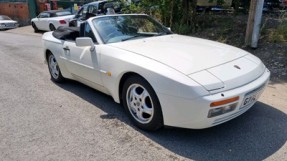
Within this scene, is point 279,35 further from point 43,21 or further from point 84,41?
point 43,21

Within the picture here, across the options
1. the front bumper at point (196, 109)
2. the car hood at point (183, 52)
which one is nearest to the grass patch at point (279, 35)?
the car hood at point (183, 52)

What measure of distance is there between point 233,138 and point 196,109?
0.78m

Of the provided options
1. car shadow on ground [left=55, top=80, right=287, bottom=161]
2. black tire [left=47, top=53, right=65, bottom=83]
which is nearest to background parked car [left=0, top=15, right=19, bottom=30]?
black tire [left=47, top=53, right=65, bottom=83]

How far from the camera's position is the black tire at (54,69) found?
567 cm

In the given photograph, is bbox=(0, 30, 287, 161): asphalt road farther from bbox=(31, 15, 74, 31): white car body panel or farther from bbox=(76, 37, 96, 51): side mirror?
bbox=(31, 15, 74, 31): white car body panel

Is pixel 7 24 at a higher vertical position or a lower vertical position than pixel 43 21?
lower

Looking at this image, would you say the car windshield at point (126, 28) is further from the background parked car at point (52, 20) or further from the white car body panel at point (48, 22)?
the background parked car at point (52, 20)

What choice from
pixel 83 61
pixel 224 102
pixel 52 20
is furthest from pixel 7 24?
pixel 224 102

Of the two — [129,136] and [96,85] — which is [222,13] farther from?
[129,136]

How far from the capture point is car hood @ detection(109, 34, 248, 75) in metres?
3.32

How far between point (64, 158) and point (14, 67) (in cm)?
513

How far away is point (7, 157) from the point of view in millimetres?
3234

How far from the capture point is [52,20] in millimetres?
15469

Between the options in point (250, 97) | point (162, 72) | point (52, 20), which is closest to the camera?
point (162, 72)
